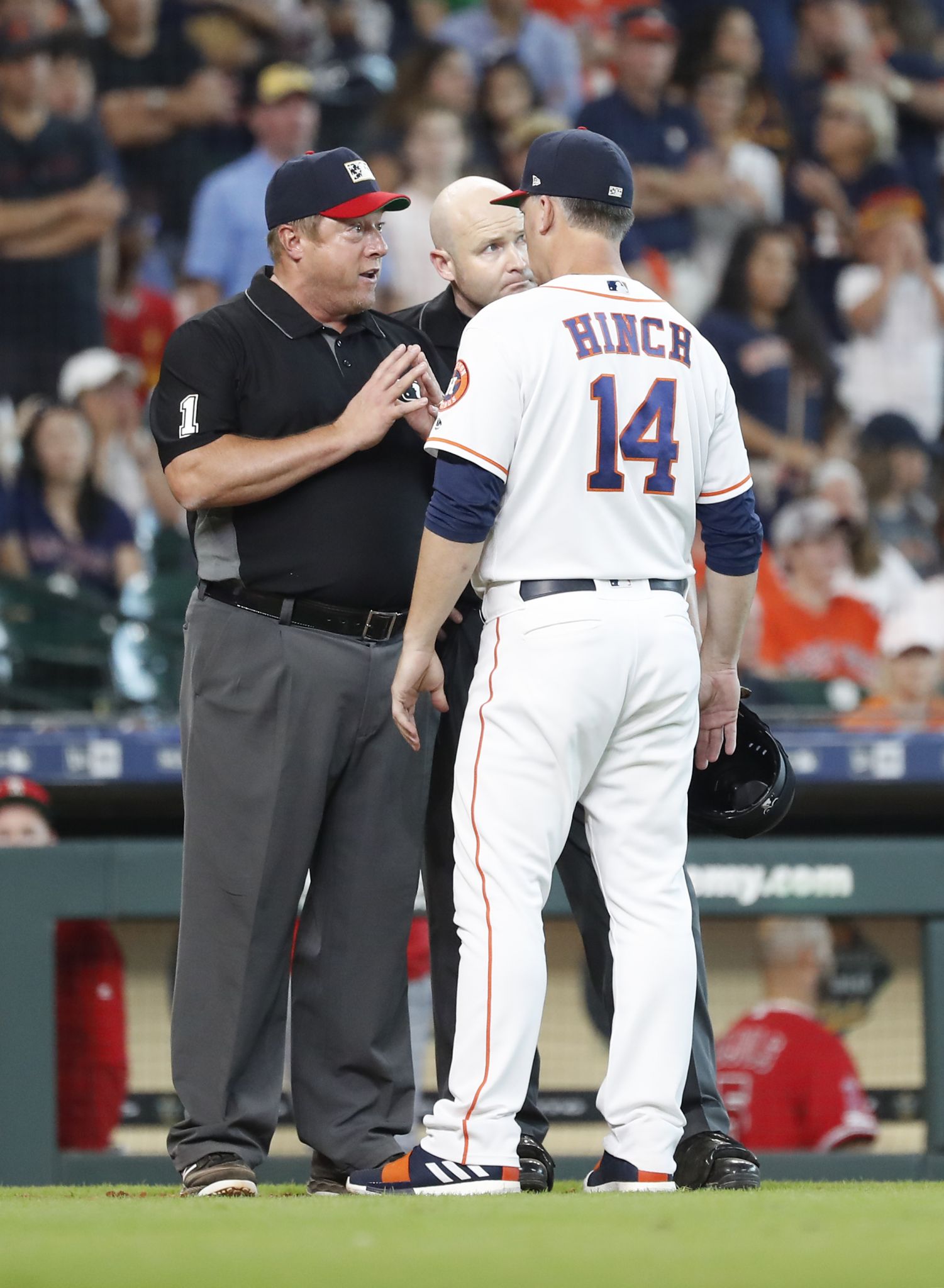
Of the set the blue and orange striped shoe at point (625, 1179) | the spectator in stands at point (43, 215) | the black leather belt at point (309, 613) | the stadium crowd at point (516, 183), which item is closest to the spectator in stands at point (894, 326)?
the stadium crowd at point (516, 183)

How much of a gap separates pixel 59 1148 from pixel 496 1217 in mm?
2381

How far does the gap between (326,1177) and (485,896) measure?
73cm

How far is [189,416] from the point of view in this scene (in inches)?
114

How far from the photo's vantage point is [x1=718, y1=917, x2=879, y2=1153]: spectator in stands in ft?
14.5

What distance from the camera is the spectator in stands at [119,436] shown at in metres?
6.92

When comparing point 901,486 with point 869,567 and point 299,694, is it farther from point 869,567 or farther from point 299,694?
point 299,694

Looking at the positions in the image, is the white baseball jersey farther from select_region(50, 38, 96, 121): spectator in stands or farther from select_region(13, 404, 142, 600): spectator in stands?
select_region(50, 38, 96, 121): spectator in stands

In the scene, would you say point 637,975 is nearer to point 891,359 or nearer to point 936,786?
point 936,786

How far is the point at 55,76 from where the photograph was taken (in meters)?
7.64

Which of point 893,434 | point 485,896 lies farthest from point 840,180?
point 485,896

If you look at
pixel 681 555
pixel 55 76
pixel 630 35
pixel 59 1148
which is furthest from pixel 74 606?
pixel 630 35

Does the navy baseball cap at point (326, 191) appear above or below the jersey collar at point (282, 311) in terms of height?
above

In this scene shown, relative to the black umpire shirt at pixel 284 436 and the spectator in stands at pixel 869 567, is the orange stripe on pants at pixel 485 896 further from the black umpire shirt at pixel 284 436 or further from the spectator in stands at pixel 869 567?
the spectator in stands at pixel 869 567

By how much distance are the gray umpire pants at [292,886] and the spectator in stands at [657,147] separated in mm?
5667
